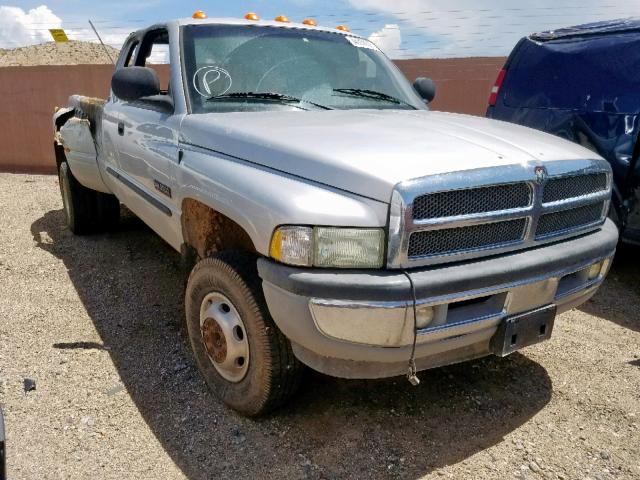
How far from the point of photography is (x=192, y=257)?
10.6 feet

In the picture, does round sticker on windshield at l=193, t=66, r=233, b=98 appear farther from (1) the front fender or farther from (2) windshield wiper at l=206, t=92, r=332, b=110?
(1) the front fender

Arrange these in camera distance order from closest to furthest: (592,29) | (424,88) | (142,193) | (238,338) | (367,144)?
(367,144) < (238,338) < (142,193) < (424,88) < (592,29)

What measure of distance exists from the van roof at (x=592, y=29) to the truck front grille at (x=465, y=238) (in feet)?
10.2

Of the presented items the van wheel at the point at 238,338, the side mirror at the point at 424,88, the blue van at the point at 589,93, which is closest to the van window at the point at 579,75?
the blue van at the point at 589,93

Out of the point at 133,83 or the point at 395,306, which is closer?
the point at 395,306

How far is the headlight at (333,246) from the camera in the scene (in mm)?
2145

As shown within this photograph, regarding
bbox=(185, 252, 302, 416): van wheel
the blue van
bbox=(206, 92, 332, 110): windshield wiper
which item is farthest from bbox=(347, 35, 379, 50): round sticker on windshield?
bbox=(185, 252, 302, 416): van wheel

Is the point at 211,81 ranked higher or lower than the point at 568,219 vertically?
higher

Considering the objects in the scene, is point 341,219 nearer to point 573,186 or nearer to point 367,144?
point 367,144

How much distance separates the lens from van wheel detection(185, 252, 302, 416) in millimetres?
2453

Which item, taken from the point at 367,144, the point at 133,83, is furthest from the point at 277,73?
the point at 367,144

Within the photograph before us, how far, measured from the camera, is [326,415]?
280cm

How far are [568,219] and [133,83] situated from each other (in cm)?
239

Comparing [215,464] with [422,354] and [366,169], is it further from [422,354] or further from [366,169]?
[366,169]
